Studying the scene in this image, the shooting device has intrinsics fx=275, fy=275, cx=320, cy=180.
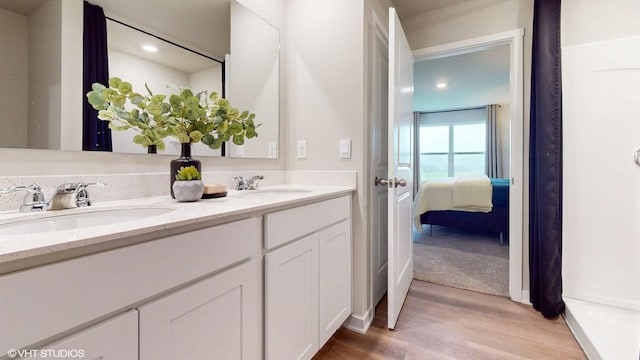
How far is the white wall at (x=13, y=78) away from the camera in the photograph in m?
0.85

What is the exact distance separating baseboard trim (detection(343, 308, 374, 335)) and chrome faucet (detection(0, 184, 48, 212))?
158cm

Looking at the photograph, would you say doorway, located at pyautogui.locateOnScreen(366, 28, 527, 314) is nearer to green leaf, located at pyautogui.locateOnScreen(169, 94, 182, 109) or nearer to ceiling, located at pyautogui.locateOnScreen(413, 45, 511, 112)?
ceiling, located at pyautogui.locateOnScreen(413, 45, 511, 112)

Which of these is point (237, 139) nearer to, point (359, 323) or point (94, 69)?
point (94, 69)

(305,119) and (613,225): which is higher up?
(305,119)

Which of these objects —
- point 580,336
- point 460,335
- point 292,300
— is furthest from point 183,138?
point 580,336

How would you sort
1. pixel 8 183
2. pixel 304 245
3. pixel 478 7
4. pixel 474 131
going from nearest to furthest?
pixel 8 183 → pixel 304 245 → pixel 478 7 → pixel 474 131

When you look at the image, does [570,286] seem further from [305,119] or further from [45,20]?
[45,20]

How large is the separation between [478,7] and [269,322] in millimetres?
2677

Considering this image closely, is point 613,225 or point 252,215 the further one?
point 613,225

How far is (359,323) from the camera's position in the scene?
5.58 ft

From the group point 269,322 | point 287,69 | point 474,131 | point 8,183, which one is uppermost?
point 474,131

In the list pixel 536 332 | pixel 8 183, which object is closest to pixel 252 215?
pixel 8 183

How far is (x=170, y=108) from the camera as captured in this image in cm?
112

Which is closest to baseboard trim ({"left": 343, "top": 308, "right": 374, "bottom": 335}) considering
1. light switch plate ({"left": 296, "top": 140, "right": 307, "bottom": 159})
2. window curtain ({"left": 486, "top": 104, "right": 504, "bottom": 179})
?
light switch plate ({"left": 296, "top": 140, "right": 307, "bottom": 159})
